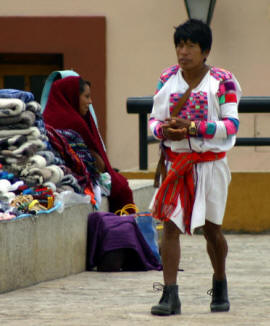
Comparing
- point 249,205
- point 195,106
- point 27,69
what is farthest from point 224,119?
point 27,69

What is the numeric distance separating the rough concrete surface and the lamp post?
5072mm

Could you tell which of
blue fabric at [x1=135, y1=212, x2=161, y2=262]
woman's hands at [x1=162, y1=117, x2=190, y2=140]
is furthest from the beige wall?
woman's hands at [x1=162, y1=117, x2=190, y2=140]

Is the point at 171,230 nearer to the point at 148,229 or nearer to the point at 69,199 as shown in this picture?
the point at 69,199

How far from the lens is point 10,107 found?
763 cm

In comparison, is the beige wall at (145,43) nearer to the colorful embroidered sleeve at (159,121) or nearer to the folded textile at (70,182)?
the folded textile at (70,182)

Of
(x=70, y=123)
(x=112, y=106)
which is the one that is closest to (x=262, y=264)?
(x=70, y=123)

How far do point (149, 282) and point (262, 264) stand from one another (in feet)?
4.58

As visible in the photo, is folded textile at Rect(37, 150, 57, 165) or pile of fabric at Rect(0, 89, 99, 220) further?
folded textile at Rect(37, 150, 57, 165)

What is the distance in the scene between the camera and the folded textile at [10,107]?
760cm

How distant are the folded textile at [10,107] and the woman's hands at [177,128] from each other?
6.74 ft

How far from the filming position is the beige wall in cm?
1412

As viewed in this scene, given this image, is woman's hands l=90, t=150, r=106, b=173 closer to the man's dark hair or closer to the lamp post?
the man's dark hair

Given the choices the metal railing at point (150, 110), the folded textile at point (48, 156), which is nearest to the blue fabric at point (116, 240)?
the folded textile at point (48, 156)

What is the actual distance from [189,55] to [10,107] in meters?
2.07
